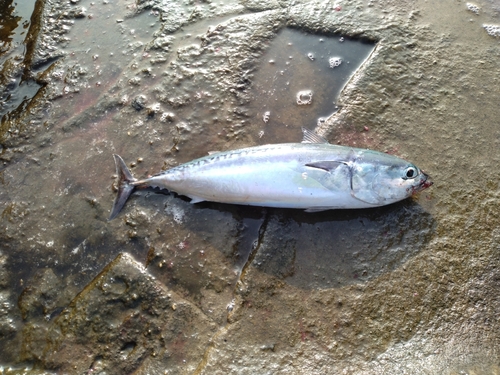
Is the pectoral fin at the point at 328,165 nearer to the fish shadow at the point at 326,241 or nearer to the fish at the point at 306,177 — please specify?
the fish at the point at 306,177

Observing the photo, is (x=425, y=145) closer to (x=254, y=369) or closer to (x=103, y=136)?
(x=254, y=369)

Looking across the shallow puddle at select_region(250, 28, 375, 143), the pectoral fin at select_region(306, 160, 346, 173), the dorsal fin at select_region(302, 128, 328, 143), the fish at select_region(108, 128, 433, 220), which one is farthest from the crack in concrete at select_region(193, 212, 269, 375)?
the shallow puddle at select_region(250, 28, 375, 143)

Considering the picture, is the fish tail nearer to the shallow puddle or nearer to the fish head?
the shallow puddle

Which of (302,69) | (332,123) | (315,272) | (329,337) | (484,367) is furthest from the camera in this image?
(302,69)

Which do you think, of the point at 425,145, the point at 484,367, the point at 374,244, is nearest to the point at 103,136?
the point at 374,244

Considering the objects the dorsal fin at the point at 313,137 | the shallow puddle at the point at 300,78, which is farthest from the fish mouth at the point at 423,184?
the shallow puddle at the point at 300,78

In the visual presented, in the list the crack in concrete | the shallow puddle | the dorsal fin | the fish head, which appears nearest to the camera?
the crack in concrete
